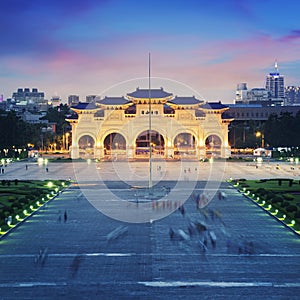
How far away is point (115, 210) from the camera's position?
33188mm

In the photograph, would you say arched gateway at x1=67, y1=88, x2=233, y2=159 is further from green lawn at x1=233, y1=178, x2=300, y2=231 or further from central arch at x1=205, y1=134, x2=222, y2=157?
green lawn at x1=233, y1=178, x2=300, y2=231

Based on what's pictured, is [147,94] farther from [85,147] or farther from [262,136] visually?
[262,136]

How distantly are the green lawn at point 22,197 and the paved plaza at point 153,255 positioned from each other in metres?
0.79

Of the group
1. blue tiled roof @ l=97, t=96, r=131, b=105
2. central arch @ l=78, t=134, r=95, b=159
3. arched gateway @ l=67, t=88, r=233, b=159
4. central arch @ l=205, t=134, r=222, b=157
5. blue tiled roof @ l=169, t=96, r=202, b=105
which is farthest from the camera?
central arch @ l=205, t=134, r=222, b=157

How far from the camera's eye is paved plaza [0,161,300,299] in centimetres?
1738

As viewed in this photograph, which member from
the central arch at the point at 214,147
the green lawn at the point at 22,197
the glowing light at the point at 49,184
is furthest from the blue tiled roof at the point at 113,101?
the glowing light at the point at 49,184

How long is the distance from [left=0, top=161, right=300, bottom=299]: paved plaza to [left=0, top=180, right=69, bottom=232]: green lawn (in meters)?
0.79

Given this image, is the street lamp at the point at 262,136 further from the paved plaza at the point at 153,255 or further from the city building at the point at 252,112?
the paved plaza at the point at 153,255

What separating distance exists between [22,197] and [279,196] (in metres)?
15.4

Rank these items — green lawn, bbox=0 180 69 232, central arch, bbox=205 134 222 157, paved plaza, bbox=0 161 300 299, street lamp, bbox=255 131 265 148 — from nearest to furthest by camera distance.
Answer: paved plaza, bbox=0 161 300 299
green lawn, bbox=0 180 69 232
central arch, bbox=205 134 222 157
street lamp, bbox=255 131 265 148

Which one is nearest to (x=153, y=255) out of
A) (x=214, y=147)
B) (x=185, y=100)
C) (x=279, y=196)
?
(x=279, y=196)

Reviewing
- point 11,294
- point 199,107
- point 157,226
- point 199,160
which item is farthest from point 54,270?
point 199,107

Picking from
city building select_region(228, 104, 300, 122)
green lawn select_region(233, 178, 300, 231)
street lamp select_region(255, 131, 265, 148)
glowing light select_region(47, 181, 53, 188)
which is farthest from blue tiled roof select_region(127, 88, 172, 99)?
city building select_region(228, 104, 300, 122)

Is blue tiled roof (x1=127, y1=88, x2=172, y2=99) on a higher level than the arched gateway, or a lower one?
higher
